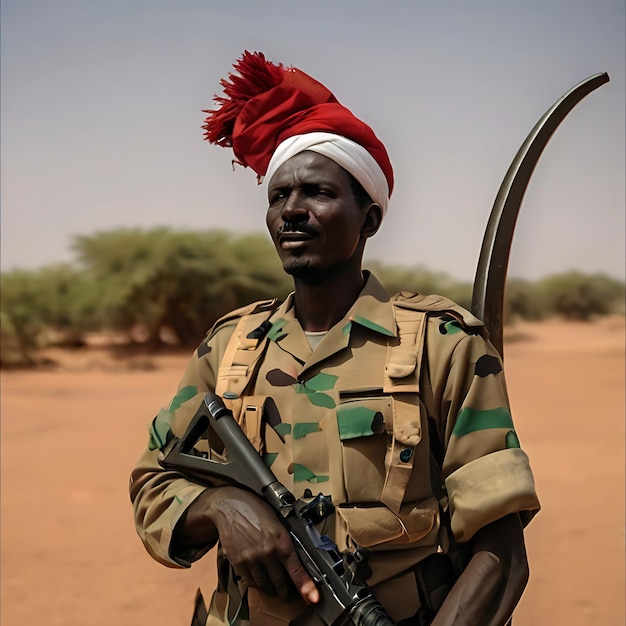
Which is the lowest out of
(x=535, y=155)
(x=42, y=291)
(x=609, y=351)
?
(x=609, y=351)

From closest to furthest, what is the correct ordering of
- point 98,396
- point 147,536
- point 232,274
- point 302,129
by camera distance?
point 147,536
point 302,129
point 98,396
point 232,274

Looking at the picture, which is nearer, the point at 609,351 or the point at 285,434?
the point at 285,434

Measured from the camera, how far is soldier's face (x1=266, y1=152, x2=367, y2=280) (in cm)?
168

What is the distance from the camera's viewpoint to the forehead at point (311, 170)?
67.2 inches

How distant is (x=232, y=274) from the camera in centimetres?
1745

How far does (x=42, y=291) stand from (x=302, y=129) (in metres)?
15.8

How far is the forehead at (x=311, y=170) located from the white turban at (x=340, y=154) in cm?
1

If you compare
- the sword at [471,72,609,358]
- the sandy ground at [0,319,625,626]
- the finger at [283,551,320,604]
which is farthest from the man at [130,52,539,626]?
the sandy ground at [0,319,625,626]

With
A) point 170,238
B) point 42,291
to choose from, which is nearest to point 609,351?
point 170,238

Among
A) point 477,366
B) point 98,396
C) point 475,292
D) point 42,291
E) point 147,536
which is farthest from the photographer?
point 42,291

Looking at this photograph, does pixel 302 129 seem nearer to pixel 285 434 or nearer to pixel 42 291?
pixel 285 434

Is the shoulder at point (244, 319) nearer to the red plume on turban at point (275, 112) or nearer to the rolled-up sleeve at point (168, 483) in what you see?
the rolled-up sleeve at point (168, 483)

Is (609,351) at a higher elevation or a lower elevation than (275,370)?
lower

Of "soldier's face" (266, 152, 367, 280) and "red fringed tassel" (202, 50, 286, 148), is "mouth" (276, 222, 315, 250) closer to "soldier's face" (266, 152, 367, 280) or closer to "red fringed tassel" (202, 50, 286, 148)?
"soldier's face" (266, 152, 367, 280)
